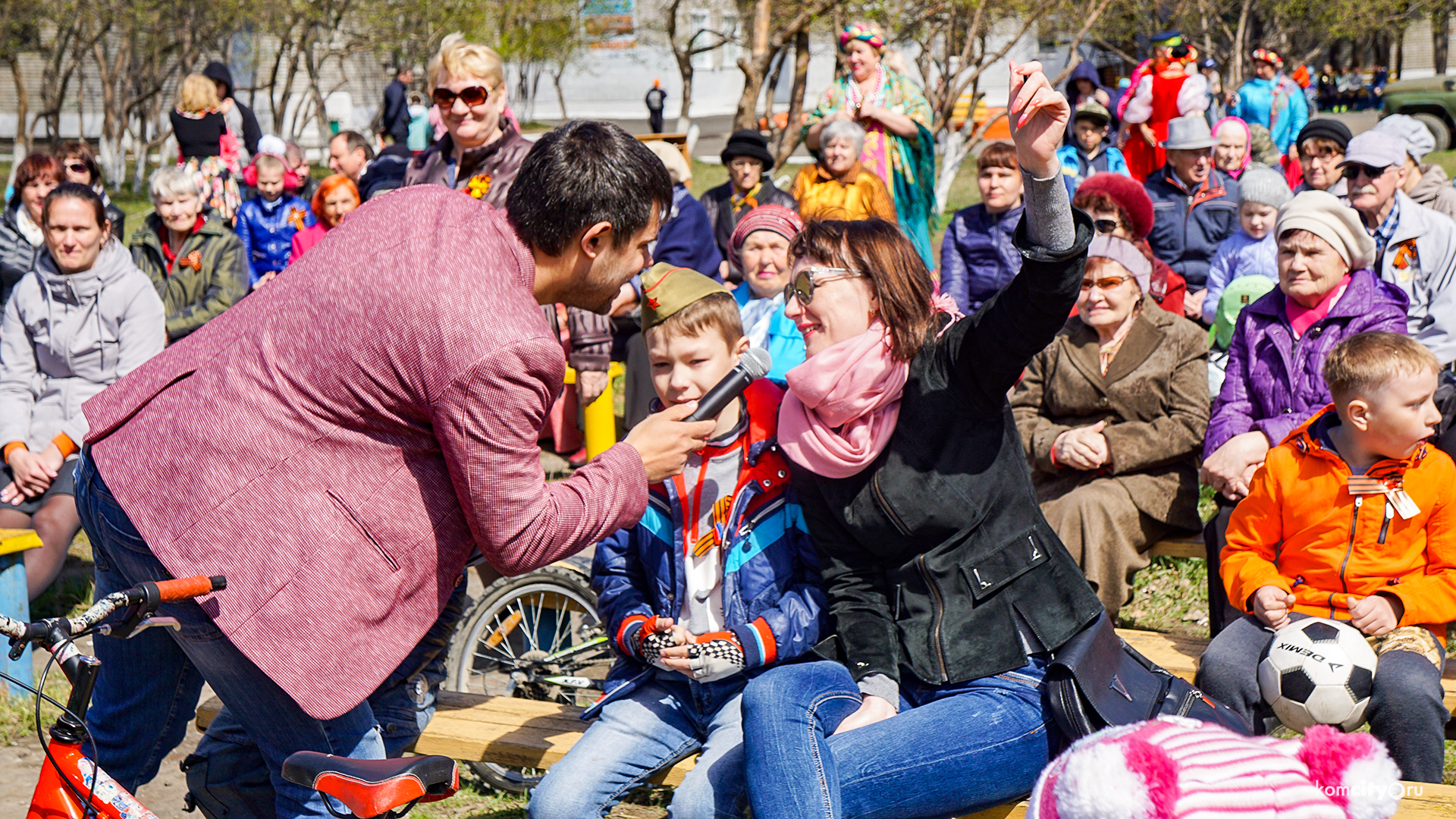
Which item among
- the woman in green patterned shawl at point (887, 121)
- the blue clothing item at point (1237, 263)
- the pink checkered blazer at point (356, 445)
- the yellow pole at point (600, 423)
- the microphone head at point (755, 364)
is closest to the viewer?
the pink checkered blazer at point (356, 445)

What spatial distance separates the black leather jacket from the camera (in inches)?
114

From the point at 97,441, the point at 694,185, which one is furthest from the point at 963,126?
the point at 97,441

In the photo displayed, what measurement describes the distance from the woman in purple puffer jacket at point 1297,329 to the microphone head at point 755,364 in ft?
6.11

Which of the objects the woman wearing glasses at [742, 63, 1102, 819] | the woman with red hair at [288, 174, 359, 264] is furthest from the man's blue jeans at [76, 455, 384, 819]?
the woman with red hair at [288, 174, 359, 264]

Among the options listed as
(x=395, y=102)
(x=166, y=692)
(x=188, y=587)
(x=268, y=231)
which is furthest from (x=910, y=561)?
(x=395, y=102)

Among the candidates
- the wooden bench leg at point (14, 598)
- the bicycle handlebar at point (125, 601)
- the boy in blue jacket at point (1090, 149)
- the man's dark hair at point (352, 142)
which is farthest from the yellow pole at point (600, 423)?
the bicycle handlebar at point (125, 601)

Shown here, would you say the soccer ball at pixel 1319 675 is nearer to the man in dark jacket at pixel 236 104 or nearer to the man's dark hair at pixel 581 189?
the man's dark hair at pixel 581 189

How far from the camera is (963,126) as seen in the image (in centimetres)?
1540

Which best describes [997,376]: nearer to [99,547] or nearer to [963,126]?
[99,547]

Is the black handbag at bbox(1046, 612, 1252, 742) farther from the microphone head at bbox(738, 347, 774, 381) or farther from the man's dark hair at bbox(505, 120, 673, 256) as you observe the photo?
the man's dark hair at bbox(505, 120, 673, 256)

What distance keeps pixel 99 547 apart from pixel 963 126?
45.6 feet

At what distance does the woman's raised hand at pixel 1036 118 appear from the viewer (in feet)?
7.93

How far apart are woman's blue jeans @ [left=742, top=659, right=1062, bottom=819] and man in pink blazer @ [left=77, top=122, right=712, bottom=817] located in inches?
24.6

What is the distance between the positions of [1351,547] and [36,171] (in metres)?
7.34
